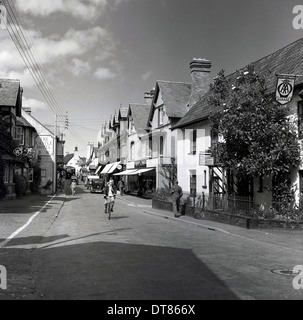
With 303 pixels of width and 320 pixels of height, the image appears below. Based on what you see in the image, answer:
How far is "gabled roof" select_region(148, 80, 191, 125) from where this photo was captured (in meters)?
33.4

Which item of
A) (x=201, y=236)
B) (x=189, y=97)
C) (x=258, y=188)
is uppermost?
(x=189, y=97)

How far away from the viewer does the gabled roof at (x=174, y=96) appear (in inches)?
1315

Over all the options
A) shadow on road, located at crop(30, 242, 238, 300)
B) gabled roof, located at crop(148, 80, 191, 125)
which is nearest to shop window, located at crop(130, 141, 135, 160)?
gabled roof, located at crop(148, 80, 191, 125)

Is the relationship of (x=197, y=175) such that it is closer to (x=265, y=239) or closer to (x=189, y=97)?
(x=189, y=97)

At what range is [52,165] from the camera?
150 feet

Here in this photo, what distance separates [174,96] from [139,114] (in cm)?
1090

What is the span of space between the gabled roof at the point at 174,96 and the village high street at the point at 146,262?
1930 cm

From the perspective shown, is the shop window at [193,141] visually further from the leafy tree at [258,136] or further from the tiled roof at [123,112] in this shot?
the tiled roof at [123,112]

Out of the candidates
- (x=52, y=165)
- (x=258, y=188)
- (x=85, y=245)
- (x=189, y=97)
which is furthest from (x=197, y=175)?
(x=52, y=165)

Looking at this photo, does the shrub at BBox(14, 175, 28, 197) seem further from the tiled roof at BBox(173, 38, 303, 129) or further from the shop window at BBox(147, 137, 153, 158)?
the tiled roof at BBox(173, 38, 303, 129)

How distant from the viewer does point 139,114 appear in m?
45.1

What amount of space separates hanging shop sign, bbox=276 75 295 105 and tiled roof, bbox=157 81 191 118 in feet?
59.0

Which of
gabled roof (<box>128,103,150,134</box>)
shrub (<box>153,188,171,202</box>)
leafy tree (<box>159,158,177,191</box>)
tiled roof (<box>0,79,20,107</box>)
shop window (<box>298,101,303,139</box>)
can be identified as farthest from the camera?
gabled roof (<box>128,103,150,134</box>)

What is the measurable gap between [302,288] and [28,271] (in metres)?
5.18
